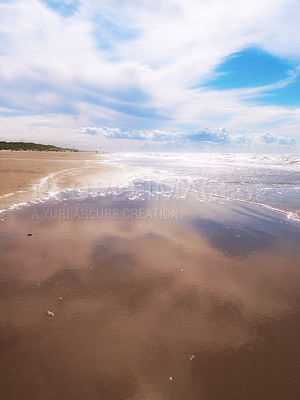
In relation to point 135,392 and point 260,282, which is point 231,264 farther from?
point 135,392

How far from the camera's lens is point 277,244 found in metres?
6.32

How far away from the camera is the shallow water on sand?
254cm

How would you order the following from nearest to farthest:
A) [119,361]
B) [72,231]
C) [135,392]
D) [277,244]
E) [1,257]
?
[135,392] → [119,361] → [1,257] → [277,244] → [72,231]

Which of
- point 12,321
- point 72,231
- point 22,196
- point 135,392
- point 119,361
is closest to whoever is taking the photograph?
point 135,392

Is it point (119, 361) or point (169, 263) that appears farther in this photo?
point (169, 263)

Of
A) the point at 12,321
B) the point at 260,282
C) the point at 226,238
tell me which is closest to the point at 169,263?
the point at 260,282

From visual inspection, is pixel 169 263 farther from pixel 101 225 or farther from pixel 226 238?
pixel 101 225

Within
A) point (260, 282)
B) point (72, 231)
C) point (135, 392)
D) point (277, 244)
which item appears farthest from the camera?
point (72, 231)

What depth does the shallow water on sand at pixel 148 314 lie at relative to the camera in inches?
99.9

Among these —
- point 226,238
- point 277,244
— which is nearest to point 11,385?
point 226,238

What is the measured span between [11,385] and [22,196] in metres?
10.2

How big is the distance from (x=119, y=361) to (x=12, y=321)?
5.98 feet

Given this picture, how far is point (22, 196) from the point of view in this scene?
11.0 m

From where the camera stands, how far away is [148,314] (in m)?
3.53
